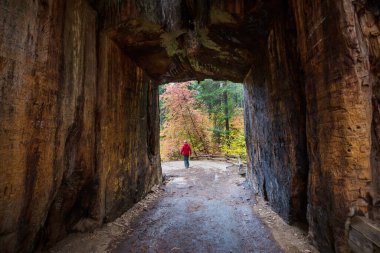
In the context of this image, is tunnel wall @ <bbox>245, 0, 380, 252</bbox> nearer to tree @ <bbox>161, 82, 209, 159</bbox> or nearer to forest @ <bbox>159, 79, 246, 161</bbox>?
forest @ <bbox>159, 79, 246, 161</bbox>

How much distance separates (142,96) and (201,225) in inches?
190

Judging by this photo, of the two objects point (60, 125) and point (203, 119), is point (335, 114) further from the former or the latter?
point (203, 119)

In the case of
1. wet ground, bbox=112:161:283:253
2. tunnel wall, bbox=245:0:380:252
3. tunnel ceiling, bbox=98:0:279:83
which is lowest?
wet ground, bbox=112:161:283:253

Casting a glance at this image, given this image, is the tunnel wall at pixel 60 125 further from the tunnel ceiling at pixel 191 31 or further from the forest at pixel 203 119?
the forest at pixel 203 119

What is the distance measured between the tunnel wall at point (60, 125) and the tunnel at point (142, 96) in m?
0.02

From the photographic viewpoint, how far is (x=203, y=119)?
18734mm

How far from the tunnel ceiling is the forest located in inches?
395

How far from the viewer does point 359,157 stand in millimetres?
2988

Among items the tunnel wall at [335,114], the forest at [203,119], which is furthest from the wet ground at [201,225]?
the forest at [203,119]

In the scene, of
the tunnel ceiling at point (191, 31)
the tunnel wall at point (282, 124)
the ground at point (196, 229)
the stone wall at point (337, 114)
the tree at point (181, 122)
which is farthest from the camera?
the tree at point (181, 122)

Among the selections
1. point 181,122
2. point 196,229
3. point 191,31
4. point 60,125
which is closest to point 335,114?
point 196,229

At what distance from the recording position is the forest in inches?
690

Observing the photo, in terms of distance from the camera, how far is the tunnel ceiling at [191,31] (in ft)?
16.0

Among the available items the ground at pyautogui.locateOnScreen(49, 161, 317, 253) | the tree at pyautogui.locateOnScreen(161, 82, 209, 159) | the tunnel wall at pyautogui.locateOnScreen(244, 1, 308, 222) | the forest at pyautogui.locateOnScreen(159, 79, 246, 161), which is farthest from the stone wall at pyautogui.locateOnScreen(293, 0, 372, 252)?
the tree at pyautogui.locateOnScreen(161, 82, 209, 159)
